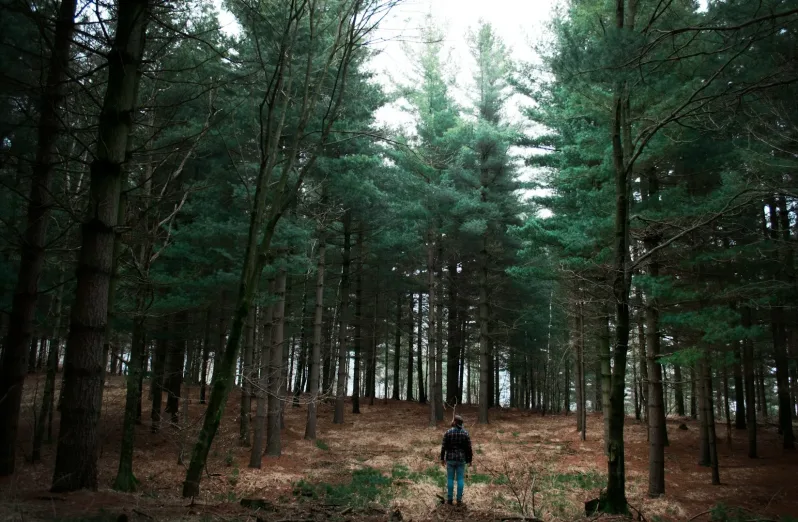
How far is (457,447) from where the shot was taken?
29.0ft

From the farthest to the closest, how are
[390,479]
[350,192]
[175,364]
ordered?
[175,364] < [350,192] < [390,479]

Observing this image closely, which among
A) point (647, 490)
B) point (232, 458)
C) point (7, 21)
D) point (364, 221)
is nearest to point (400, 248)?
point (364, 221)

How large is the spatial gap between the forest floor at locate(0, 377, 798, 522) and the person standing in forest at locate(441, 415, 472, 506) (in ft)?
1.66

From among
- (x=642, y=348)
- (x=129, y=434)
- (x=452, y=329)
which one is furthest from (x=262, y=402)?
(x=452, y=329)

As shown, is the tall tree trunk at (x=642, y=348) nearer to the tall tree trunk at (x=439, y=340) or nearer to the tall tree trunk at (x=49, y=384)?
the tall tree trunk at (x=439, y=340)

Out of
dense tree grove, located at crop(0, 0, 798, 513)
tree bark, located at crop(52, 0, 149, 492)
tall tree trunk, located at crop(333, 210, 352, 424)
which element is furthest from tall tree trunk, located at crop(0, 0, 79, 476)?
tall tree trunk, located at crop(333, 210, 352, 424)

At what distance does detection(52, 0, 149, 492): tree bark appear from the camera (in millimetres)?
3984

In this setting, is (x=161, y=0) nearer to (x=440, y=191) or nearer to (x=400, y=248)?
(x=440, y=191)

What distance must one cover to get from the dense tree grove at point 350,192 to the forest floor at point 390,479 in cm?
59

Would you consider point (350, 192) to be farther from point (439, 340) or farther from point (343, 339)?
point (439, 340)

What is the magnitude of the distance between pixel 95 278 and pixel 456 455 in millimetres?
6920

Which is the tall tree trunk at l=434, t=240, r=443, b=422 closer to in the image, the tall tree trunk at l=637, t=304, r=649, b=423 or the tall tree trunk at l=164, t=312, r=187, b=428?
the tall tree trunk at l=637, t=304, r=649, b=423

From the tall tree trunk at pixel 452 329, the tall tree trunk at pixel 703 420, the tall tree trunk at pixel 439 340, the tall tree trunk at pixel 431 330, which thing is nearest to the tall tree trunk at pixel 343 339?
the tall tree trunk at pixel 431 330

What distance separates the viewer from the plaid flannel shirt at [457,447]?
8758 millimetres
